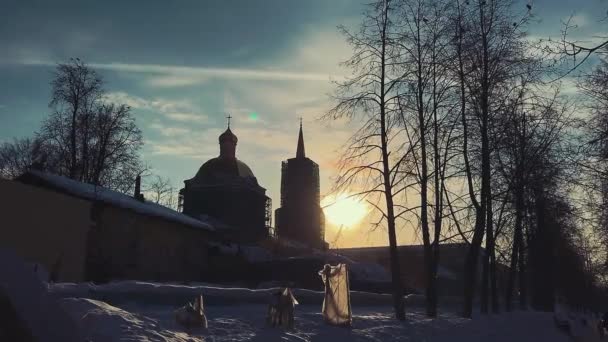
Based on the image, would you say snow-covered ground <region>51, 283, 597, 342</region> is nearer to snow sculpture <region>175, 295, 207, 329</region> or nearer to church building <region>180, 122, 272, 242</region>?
snow sculpture <region>175, 295, 207, 329</region>

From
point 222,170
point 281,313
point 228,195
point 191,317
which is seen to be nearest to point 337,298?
point 281,313

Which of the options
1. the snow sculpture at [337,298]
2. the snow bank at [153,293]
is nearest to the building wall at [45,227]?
the snow bank at [153,293]

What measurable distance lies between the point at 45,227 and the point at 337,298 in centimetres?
1331

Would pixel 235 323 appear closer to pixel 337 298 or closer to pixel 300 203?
pixel 337 298

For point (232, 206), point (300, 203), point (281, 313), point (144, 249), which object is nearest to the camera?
point (281, 313)

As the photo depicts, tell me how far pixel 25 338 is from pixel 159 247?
2793 cm

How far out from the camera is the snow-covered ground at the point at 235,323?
7484 millimetres

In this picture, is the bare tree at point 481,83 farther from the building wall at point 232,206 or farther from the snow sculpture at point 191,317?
the building wall at point 232,206

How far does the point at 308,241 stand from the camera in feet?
312

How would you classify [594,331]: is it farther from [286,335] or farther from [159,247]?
[159,247]

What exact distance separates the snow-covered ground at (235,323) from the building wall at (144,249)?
11086 mm

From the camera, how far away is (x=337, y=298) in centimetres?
1398

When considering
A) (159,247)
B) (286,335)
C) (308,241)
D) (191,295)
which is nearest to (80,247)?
(159,247)

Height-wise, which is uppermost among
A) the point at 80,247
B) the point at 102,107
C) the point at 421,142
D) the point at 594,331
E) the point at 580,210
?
the point at 102,107
